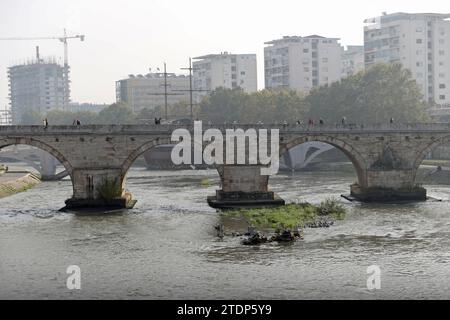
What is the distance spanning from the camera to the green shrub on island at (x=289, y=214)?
3666cm

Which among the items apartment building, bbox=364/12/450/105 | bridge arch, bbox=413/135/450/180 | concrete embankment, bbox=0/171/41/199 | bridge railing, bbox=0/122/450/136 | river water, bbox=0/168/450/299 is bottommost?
river water, bbox=0/168/450/299

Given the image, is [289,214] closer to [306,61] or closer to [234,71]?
[306,61]

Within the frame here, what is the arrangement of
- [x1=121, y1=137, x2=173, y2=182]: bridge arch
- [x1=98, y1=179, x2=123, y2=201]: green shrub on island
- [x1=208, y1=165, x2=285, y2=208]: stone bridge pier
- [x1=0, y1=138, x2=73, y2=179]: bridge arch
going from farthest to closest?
[x1=121, y1=137, x2=173, y2=182]: bridge arch
[x1=208, y1=165, x2=285, y2=208]: stone bridge pier
[x1=0, y1=138, x2=73, y2=179]: bridge arch
[x1=98, y1=179, x2=123, y2=201]: green shrub on island

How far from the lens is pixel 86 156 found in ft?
150

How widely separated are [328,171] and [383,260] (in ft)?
146

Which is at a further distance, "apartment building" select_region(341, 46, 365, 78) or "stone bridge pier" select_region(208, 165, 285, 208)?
"apartment building" select_region(341, 46, 365, 78)

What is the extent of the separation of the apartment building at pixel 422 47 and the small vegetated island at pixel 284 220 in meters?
61.6

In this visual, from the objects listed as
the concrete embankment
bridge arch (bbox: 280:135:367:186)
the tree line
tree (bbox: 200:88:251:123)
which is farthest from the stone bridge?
tree (bbox: 200:88:251:123)

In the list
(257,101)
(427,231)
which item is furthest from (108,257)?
(257,101)

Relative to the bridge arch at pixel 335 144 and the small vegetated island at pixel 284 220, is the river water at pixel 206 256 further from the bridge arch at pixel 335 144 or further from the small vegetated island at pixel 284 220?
the bridge arch at pixel 335 144

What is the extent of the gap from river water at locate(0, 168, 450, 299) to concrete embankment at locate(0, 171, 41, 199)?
10221 millimetres

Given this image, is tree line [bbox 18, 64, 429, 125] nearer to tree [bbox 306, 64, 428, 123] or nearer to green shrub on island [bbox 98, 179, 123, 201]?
tree [bbox 306, 64, 428, 123]

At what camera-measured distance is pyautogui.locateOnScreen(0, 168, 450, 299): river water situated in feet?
79.3

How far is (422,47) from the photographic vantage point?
9969 centimetres
